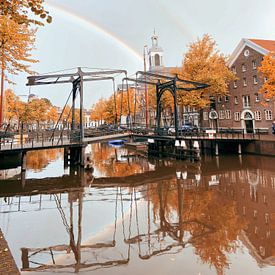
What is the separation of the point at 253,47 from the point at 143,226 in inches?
1148

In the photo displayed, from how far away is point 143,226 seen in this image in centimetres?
720

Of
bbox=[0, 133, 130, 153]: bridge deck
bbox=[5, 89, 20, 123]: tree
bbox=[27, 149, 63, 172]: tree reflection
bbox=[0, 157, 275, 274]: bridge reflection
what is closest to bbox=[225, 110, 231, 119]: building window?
bbox=[0, 133, 130, 153]: bridge deck

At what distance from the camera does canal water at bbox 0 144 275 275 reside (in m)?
4.95

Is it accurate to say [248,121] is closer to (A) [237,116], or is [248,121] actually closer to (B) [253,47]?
(A) [237,116]

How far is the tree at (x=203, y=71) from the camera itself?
26538 mm

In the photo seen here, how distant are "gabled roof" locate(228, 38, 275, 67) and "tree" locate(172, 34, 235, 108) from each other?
11.0 feet

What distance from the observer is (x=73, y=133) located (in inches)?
749

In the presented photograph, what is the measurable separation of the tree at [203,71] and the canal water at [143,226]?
15191mm

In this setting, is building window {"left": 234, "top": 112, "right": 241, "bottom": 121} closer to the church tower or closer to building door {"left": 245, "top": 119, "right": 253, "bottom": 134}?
building door {"left": 245, "top": 119, "right": 253, "bottom": 134}

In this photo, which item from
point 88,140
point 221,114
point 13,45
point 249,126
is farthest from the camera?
point 221,114

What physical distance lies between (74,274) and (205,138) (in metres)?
19.7

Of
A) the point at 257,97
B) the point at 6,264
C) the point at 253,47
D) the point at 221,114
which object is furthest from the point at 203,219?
the point at 221,114

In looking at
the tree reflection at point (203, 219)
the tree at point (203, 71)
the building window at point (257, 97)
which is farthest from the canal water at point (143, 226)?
the building window at point (257, 97)

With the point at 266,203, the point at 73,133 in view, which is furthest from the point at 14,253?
the point at 73,133
